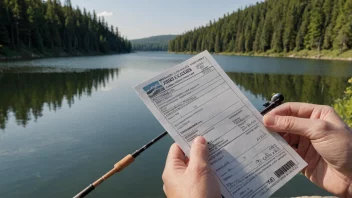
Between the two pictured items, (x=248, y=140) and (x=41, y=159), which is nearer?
(x=248, y=140)

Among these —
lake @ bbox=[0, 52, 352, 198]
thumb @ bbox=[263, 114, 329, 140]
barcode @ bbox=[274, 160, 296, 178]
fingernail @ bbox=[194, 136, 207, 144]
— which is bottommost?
lake @ bbox=[0, 52, 352, 198]

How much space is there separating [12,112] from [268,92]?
17.5 m

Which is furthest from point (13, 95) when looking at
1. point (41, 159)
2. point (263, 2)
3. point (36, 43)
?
point (263, 2)

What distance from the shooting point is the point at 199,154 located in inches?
62.9

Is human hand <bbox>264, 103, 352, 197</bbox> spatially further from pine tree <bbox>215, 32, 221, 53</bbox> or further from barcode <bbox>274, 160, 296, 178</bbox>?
pine tree <bbox>215, 32, 221, 53</bbox>

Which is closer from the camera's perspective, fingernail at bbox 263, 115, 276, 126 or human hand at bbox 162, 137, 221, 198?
human hand at bbox 162, 137, 221, 198

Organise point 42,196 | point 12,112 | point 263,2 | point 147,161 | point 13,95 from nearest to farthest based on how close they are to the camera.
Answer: point 42,196, point 147,161, point 12,112, point 13,95, point 263,2

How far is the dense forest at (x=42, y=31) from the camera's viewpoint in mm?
60094

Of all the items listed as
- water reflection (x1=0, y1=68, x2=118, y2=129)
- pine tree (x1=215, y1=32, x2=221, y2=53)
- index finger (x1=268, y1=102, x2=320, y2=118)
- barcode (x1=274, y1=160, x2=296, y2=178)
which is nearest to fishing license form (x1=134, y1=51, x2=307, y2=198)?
barcode (x1=274, y1=160, x2=296, y2=178)

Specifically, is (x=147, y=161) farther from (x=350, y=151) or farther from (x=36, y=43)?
(x=36, y=43)

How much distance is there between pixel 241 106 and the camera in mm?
1918

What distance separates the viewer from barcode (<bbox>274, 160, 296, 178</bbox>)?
1794mm

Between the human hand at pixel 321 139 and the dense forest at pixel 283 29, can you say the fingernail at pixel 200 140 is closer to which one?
the human hand at pixel 321 139

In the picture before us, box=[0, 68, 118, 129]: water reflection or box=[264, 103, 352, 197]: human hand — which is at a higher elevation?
box=[264, 103, 352, 197]: human hand
